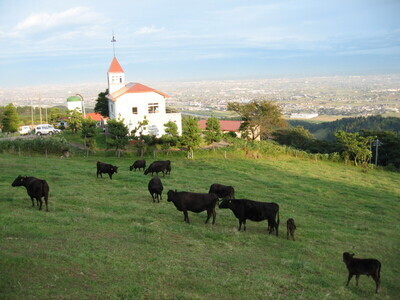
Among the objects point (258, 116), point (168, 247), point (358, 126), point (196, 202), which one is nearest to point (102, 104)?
point (258, 116)

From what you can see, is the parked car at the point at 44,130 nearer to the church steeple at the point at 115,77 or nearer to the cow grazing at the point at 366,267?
the church steeple at the point at 115,77

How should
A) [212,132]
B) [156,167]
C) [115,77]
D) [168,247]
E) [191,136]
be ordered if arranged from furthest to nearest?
1. [115,77]
2. [212,132]
3. [191,136]
4. [156,167]
5. [168,247]

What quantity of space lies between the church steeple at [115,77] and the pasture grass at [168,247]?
31.3m

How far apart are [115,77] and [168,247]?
1779 inches

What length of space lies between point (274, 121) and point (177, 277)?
46618 mm

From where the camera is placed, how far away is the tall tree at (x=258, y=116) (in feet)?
175

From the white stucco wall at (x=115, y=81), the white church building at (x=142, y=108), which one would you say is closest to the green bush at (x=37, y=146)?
the white church building at (x=142, y=108)

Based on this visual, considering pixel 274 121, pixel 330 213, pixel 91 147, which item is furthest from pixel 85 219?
pixel 274 121

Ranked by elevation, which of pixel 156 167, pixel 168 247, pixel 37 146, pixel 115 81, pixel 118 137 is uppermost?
pixel 115 81

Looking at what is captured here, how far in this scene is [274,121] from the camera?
5338 centimetres

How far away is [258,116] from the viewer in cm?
5381

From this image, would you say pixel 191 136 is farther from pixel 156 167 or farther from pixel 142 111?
pixel 156 167

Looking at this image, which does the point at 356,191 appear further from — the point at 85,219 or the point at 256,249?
the point at 85,219

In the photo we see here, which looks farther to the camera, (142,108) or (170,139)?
(142,108)
